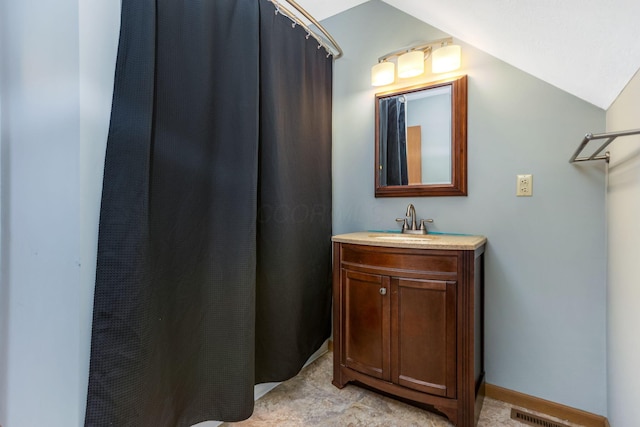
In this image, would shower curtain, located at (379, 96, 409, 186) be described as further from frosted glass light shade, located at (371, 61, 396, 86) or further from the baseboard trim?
the baseboard trim

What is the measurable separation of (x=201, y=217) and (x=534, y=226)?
5.46ft

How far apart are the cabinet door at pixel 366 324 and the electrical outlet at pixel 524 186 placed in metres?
0.87

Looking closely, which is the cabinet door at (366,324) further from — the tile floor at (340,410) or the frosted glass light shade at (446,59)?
the frosted glass light shade at (446,59)

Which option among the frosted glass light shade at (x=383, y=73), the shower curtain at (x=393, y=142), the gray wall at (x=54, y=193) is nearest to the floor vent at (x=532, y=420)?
the shower curtain at (x=393, y=142)

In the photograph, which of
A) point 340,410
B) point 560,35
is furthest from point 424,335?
point 560,35

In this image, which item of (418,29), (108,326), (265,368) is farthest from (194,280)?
(418,29)

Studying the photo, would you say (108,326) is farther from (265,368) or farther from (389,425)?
(389,425)

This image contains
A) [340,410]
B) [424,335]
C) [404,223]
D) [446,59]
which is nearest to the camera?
[424,335]

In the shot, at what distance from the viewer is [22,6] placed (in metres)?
1.05

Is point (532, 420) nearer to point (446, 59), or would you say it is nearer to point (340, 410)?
point (340, 410)

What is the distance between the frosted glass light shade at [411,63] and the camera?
5.70 feet

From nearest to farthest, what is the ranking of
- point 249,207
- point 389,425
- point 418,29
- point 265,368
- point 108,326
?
point 108,326 → point 249,207 → point 389,425 → point 265,368 → point 418,29

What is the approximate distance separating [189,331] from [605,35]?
1.78 metres

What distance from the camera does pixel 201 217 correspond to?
3.86 ft
